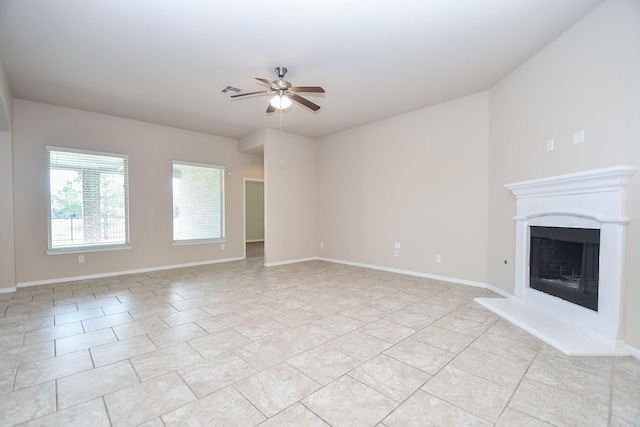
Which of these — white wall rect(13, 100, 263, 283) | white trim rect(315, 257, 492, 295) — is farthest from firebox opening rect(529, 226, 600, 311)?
white wall rect(13, 100, 263, 283)

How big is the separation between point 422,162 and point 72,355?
5.16 m

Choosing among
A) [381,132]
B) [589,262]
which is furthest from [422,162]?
[589,262]

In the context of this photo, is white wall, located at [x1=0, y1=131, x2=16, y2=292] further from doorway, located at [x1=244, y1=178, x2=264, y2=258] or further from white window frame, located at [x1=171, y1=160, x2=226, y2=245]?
doorway, located at [x1=244, y1=178, x2=264, y2=258]

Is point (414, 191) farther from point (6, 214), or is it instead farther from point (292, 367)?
point (6, 214)

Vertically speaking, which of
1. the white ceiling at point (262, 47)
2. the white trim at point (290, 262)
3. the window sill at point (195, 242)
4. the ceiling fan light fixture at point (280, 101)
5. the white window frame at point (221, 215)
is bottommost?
the white trim at point (290, 262)

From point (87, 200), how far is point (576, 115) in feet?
23.3

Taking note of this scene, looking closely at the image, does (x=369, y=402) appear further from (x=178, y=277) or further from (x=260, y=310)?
(x=178, y=277)

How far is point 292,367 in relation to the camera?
2.17 meters

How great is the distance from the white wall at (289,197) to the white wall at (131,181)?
3.98ft

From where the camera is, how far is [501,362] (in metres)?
2.22

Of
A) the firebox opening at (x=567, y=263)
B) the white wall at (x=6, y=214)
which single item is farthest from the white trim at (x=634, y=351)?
the white wall at (x=6, y=214)

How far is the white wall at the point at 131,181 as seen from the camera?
14.9ft

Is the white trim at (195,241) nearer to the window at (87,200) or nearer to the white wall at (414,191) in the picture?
the window at (87,200)

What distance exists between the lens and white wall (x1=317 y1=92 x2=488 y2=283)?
4.43 metres
